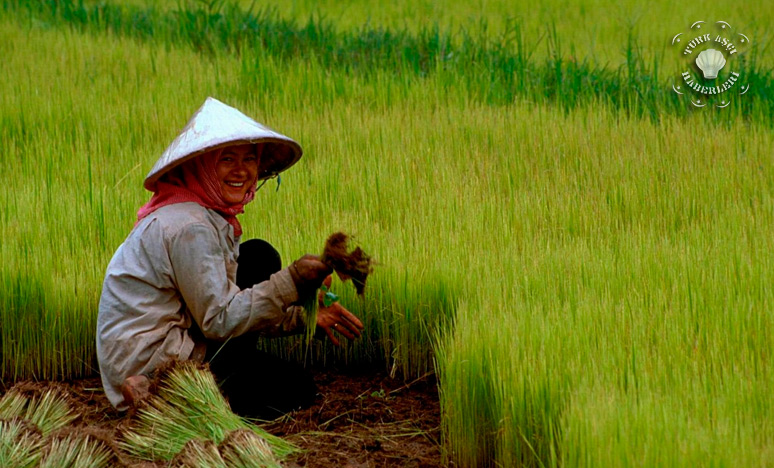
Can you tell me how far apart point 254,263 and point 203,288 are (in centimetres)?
41

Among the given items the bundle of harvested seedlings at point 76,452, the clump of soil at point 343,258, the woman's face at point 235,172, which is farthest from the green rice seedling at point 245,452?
the woman's face at point 235,172

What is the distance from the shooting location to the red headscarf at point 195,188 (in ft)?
9.54

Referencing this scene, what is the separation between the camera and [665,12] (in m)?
8.10

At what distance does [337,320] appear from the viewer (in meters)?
3.02

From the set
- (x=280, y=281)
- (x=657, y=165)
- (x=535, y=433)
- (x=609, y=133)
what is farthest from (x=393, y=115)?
(x=535, y=433)

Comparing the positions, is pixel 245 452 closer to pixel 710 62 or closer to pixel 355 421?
pixel 355 421

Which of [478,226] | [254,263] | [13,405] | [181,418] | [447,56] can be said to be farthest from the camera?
[447,56]

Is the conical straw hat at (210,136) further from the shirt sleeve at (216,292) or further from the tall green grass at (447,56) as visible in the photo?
the tall green grass at (447,56)

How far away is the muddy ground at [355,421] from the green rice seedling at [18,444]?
0.15 metres

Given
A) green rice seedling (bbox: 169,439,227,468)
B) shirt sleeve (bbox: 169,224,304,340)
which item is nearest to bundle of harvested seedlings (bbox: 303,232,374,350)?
shirt sleeve (bbox: 169,224,304,340)

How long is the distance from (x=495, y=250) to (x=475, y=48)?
310cm

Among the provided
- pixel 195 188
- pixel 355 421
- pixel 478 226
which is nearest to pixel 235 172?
pixel 195 188

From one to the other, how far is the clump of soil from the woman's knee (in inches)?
16.3

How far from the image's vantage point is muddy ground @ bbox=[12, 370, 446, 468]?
2.80 m
